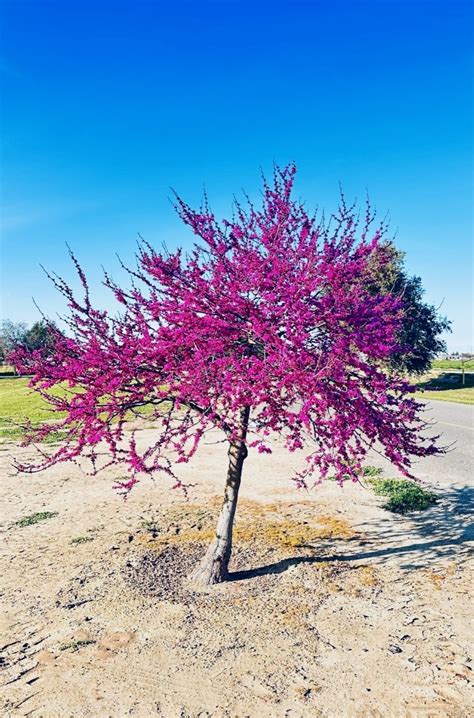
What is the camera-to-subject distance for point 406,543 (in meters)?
8.74

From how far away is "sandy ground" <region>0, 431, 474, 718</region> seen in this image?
4.70 m

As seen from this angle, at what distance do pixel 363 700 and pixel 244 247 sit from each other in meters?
5.24

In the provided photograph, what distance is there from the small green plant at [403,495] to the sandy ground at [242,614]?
29 centimetres

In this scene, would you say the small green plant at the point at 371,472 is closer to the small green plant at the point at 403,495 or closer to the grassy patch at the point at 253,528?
the small green plant at the point at 403,495

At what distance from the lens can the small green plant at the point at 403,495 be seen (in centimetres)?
1072

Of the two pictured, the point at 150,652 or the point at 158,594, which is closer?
the point at 150,652

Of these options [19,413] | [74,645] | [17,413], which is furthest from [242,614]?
[17,413]

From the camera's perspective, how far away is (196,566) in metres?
7.65

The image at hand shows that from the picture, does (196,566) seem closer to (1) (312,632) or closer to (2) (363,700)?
(1) (312,632)

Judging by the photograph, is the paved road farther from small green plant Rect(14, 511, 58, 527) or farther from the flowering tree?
small green plant Rect(14, 511, 58, 527)

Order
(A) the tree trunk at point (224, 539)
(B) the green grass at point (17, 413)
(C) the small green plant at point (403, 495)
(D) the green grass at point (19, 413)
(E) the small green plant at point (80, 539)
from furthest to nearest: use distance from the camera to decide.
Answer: (B) the green grass at point (17, 413) → (D) the green grass at point (19, 413) → (C) the small green plant at point (403, 495) → (E) the small green plant at point (80, 539) → (A) the tree trunk at point (224, 539)

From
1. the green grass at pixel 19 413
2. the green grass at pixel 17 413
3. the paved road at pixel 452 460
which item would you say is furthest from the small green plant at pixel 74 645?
the green grass at pixel 17 413

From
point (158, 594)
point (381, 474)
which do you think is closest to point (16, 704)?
point (158, 594)

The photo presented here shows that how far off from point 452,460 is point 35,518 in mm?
12332
